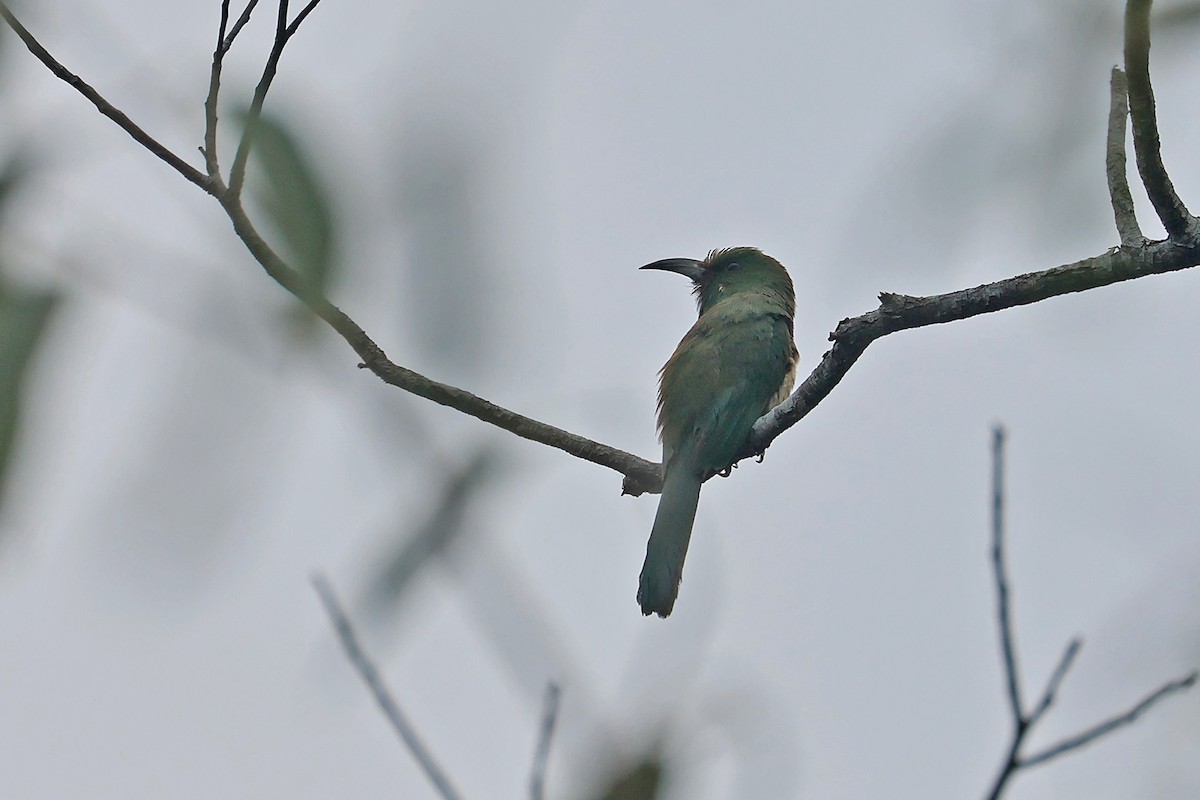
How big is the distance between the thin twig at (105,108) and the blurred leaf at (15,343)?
0.52 meters

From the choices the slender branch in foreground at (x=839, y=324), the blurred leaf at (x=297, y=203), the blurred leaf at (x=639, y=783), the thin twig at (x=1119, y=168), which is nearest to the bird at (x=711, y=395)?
the slender branch in foreground at (x=839, y=324)

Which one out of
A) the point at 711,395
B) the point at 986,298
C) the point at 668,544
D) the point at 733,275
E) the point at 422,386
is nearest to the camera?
the point at 422,386

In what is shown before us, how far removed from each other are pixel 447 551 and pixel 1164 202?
207 cm

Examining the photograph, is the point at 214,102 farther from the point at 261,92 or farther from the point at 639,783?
the point at 639,783

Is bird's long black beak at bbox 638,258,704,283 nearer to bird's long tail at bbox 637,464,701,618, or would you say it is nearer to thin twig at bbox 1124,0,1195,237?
bird's long tail at bbox 637,464,701,618

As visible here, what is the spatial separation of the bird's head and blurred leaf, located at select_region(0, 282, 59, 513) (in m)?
5.45

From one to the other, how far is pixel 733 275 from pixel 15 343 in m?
5.82

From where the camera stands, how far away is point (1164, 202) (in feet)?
8.61

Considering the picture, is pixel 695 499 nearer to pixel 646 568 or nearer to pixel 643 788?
pixel 646 568

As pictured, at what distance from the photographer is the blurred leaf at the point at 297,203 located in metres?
1.03

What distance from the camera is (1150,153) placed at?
254 centimetres

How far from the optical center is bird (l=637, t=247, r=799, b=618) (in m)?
4.77

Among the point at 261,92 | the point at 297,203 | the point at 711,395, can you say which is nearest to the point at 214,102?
the point at 261,92

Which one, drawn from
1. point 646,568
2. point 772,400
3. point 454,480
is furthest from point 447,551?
point 772,400
